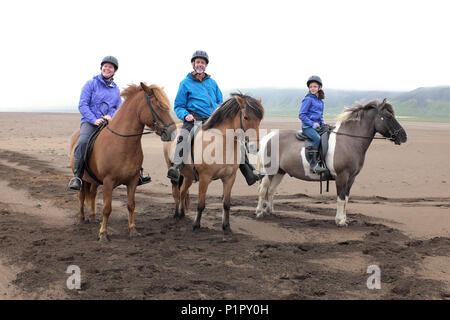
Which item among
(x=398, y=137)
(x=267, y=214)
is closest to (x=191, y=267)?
(x=267, y=214)

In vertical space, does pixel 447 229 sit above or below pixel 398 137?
below

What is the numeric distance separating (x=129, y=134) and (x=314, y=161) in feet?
12.9

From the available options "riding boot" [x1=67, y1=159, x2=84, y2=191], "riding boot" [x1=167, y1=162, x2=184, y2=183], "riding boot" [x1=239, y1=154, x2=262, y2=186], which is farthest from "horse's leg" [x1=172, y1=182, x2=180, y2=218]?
"riding boot" [x1=67, y1=159, x2=84, y2=191]

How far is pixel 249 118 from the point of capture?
5.90m

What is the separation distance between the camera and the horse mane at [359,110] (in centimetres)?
707

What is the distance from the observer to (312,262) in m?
5.06

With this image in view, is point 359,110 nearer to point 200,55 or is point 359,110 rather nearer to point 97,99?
point 200,55

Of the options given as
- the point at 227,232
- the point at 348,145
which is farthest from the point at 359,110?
the point at 227,232

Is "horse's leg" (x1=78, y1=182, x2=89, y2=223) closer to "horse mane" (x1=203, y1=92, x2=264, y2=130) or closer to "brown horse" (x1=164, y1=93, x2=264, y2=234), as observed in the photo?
"brown horse" (x1=164, y1=93, x2=264, y2=234)

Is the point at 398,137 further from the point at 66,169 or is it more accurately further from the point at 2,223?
the point at 66,169

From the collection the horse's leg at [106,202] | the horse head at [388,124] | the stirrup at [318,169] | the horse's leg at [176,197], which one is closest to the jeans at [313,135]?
the stirrup at [318,169]

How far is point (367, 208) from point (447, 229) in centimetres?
206

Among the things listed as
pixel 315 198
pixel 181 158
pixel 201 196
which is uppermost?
pixel 181 158

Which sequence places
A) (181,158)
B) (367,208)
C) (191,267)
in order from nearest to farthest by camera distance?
(191,267) < (181,158) < (367,208)
